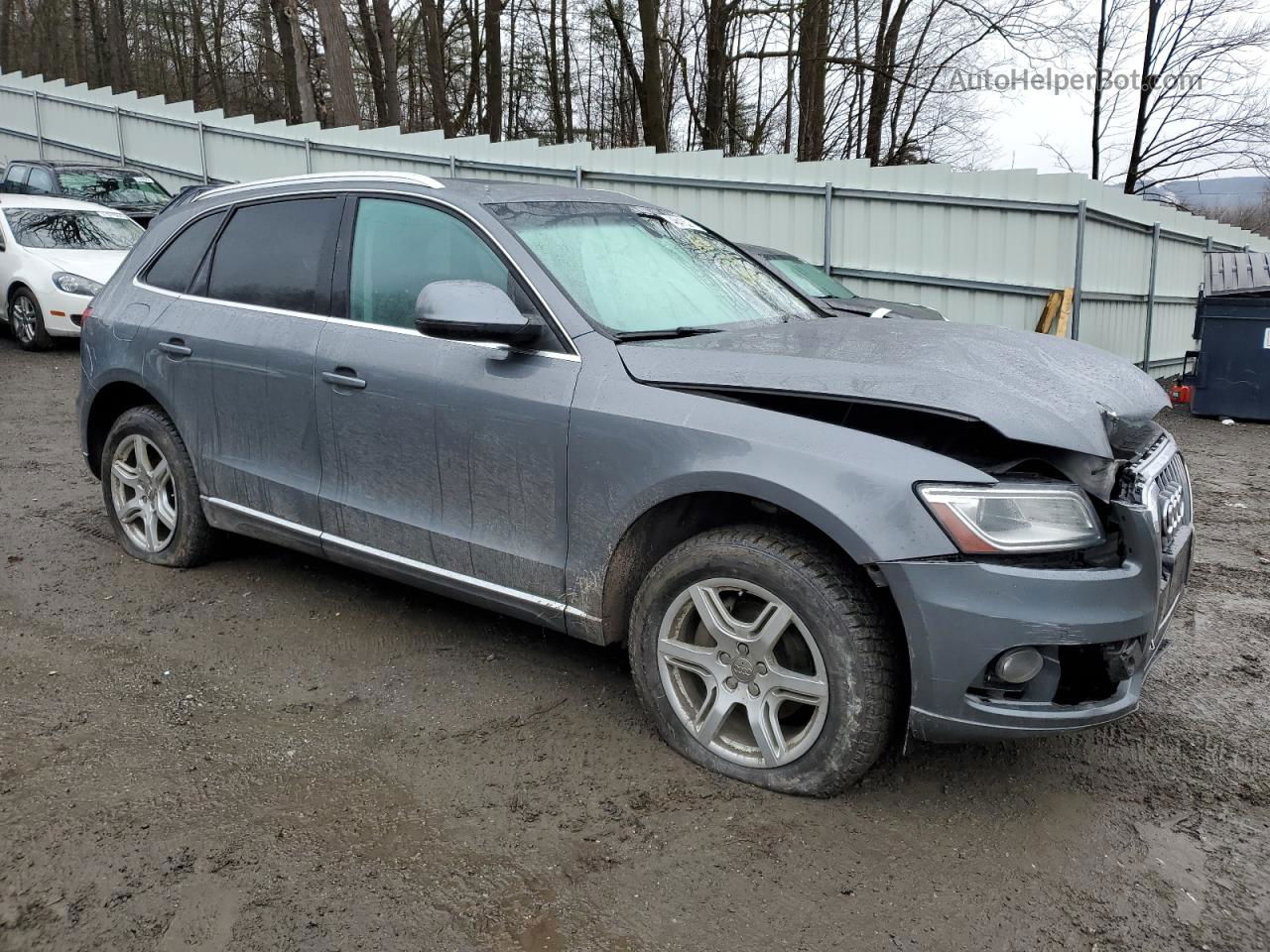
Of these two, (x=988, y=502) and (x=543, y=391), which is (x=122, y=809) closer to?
(x=543, y=391)

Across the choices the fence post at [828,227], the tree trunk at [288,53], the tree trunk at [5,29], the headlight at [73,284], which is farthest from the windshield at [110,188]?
the tree trunk at [5,29]

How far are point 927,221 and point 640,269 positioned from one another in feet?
27.4

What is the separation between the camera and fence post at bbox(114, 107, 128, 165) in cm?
1978

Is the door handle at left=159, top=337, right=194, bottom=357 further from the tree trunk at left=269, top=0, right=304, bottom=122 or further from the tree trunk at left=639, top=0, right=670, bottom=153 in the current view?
the tree trunk at left=269, top=0, right=304, bottom=122

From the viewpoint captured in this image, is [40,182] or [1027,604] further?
[40,182]

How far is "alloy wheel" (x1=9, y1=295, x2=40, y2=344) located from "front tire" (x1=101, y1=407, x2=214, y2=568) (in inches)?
287

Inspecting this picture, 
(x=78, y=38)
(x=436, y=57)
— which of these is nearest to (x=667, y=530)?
(x=436, y=57)

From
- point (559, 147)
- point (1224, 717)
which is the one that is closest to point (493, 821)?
point (1224, 717)

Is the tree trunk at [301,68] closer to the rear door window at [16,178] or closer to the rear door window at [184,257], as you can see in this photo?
the rear door window at [16,178]

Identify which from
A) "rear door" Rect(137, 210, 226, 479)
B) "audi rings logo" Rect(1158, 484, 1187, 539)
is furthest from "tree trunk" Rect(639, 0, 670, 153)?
"audi rings logo" Rect(1158, 484, 1187, 539)

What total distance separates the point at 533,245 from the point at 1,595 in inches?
115

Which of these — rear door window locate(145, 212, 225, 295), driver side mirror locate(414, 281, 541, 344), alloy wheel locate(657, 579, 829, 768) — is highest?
rear door window locate(145, 212, 225, 295)

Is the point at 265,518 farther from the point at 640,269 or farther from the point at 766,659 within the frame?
the point at 766,659

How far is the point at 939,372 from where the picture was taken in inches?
118
